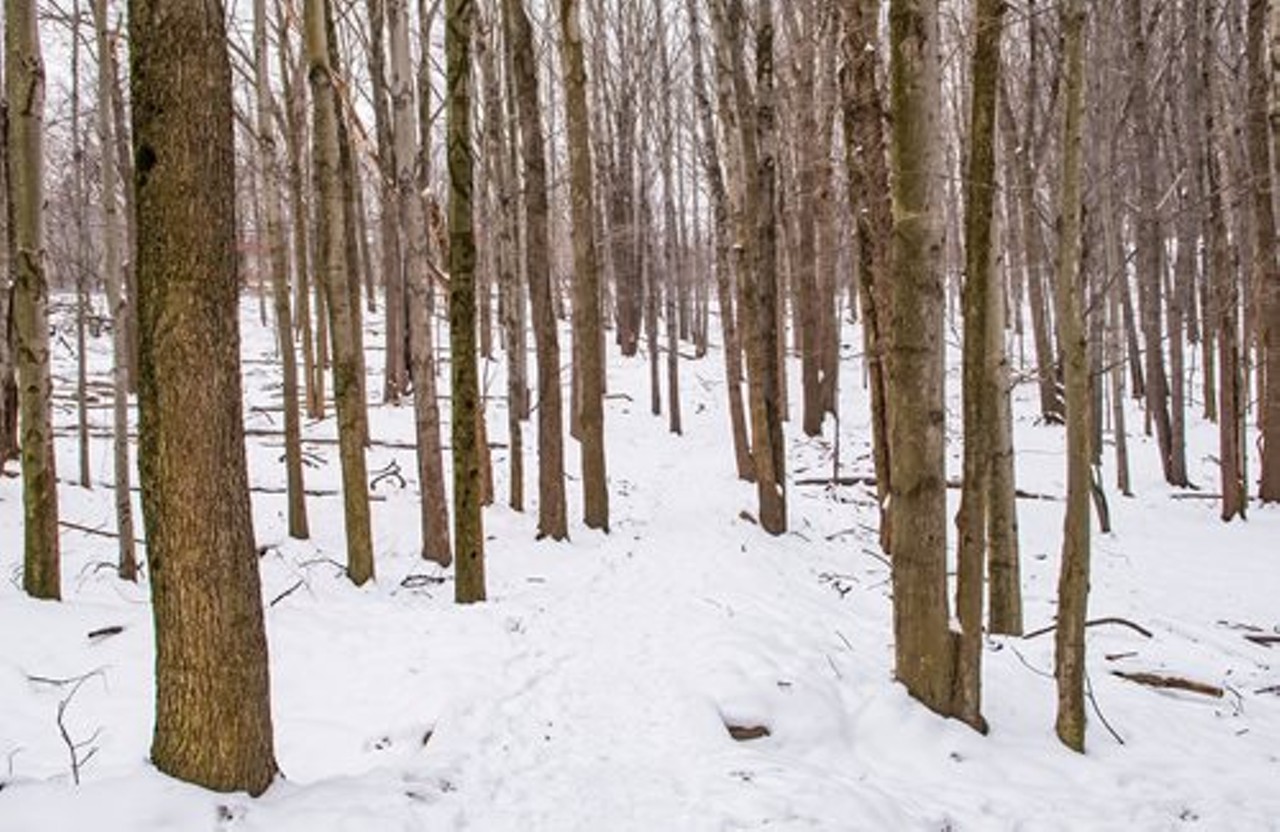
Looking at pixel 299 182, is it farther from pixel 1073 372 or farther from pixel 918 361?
pixel 1073 372

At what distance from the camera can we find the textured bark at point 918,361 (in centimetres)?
440

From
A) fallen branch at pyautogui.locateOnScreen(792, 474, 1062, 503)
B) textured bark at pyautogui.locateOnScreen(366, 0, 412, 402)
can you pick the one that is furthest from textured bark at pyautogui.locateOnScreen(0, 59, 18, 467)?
fallen branch at pyautogui.locateOnScreen(792, 474, 1062, 503)

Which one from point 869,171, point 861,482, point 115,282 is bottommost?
point 861,482

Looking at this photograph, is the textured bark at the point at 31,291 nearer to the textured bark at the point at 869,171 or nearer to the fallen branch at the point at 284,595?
the fallen branch at the point at 284,595

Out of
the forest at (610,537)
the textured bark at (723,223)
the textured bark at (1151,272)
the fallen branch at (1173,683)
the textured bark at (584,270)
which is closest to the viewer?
the forest at (610,537)

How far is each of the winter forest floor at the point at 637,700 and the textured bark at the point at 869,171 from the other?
1.83 metres

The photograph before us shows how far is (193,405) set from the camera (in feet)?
10.00

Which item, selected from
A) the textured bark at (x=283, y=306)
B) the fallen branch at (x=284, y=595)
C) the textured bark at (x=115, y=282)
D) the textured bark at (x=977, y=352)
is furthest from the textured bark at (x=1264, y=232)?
the textured bark at (x=115, y=282)

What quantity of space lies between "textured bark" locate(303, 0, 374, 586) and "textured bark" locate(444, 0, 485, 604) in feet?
4.03

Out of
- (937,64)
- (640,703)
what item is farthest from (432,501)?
(937,64)

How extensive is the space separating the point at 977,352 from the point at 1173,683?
2647 mm

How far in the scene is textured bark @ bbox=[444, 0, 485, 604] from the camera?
668cm

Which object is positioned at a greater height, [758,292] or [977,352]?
[758,292]

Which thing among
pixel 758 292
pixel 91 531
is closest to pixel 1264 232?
pixel 758 292
